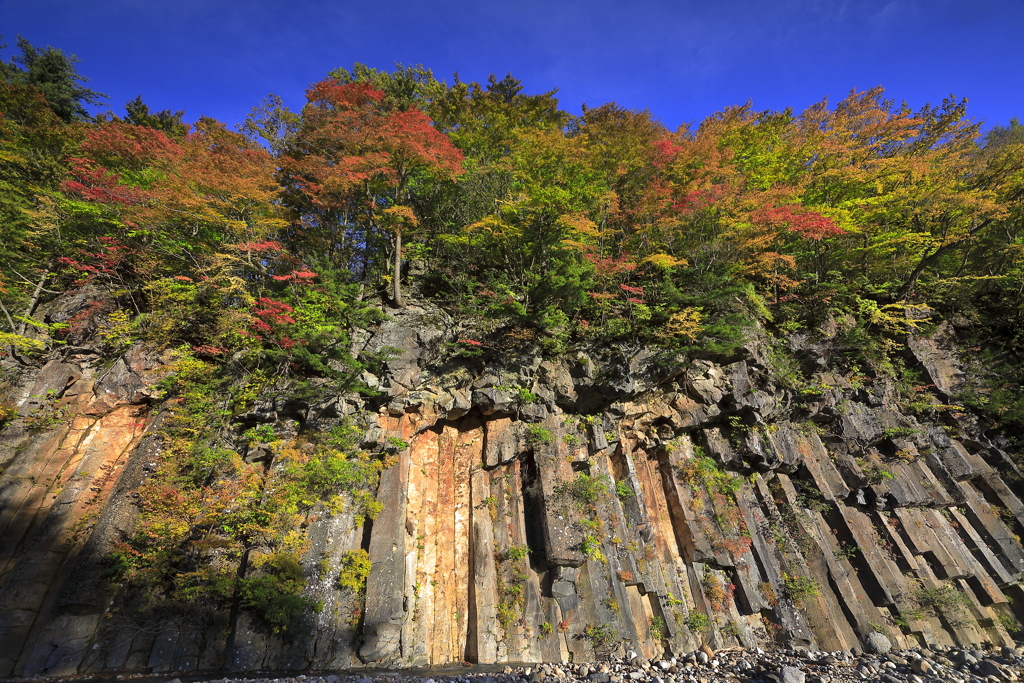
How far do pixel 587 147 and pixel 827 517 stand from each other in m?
15.4

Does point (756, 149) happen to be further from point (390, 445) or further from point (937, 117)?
point (390, 445)

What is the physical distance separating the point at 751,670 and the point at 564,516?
15.7ft

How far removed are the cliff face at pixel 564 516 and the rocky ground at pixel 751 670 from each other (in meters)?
0.45

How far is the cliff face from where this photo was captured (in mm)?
7559

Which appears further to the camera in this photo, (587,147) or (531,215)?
(587,147)

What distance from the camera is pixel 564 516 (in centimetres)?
962

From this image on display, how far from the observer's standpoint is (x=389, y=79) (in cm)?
1930

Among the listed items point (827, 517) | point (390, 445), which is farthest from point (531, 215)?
point (827, 517)

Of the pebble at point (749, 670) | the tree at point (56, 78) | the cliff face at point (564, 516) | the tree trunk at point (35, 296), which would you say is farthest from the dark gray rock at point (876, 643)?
the tree at point (56, 78)

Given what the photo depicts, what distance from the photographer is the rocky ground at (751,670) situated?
680cm

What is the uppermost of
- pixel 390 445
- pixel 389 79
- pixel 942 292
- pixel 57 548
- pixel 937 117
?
pixel 389 79

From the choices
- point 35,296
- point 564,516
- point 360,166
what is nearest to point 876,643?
point 564,516

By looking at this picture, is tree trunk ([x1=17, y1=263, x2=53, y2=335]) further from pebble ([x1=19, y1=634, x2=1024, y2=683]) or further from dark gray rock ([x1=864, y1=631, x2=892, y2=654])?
dark gray rock ([x1=864, y1=631, x2=892, y2=654])

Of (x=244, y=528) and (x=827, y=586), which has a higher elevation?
(x=244, y=528)
